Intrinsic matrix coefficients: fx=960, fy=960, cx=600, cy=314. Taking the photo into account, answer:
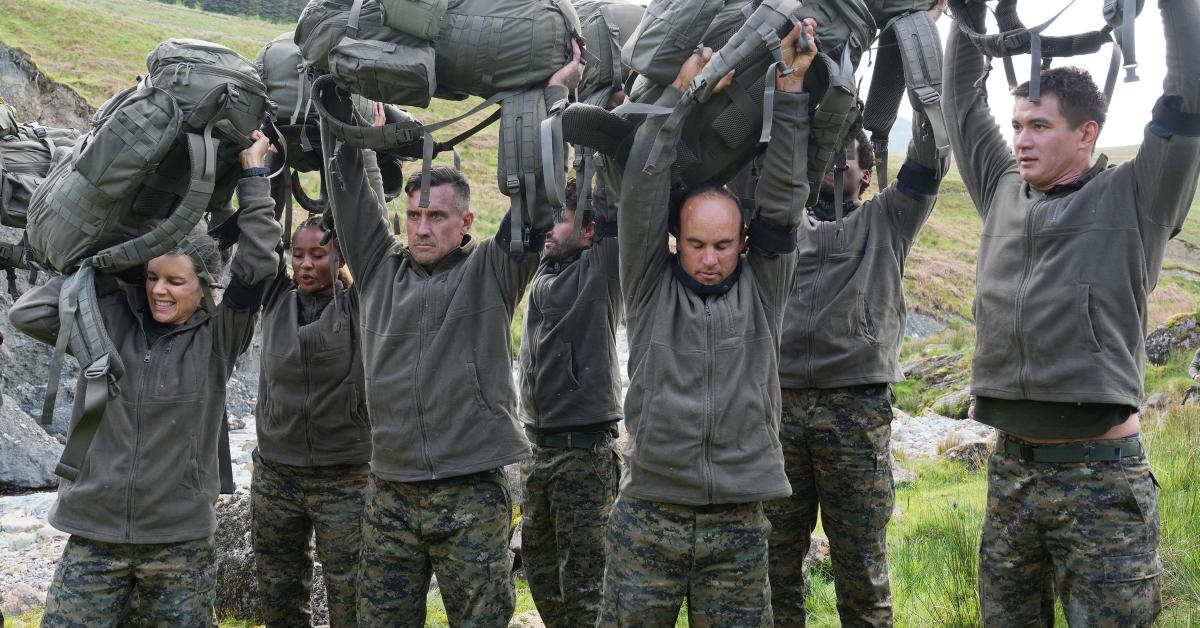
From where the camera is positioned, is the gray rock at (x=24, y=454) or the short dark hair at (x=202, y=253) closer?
the short dark hair at (x=202, y=253)

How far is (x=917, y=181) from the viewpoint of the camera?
5.46 meters

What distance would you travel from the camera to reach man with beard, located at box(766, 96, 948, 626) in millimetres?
5340

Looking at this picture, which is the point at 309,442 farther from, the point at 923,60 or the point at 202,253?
the point at 923,60

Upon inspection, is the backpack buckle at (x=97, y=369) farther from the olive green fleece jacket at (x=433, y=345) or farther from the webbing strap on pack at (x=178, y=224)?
the olive green fleece jacket at (x=433, y=345)

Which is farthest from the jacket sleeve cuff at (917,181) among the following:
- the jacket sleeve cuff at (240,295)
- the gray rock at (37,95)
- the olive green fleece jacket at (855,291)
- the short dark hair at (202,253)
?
the gray rock at (37,95)

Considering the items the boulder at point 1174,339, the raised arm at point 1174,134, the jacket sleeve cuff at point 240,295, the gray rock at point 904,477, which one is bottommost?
the gray rock at point 904,477

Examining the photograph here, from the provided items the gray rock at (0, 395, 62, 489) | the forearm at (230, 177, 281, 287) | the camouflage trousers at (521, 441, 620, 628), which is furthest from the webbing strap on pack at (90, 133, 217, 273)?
the gray rock at (0, 395, 62, 489)

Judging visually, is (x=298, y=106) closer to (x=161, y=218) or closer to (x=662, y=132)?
(x=161, y=218)

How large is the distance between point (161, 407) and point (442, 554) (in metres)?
1.56

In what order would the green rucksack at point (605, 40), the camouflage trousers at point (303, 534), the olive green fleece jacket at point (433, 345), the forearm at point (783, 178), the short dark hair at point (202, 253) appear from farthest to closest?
the camouflage trousers at point (303, 534) → the green rucksack at point (605, 40) → the short dark hair at point (202, 253) → the olive green fleece jacket at point (433, 345) → the forearm at point (783, 178)

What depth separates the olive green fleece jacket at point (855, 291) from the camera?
549 cm

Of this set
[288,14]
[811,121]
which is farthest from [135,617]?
[288,14]

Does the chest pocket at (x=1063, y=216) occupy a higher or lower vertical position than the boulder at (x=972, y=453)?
higher

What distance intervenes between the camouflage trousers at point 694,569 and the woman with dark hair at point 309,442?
207 centimetres
